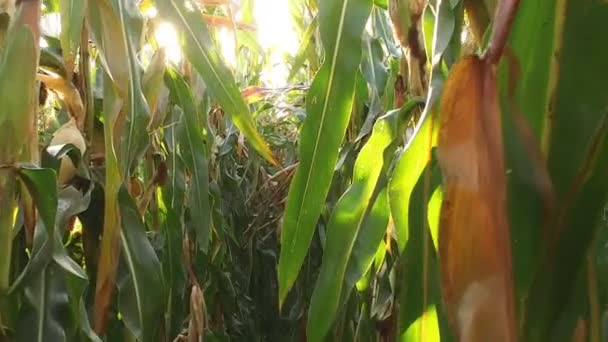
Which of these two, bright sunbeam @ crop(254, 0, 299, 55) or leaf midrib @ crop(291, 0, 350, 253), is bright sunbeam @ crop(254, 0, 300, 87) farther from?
leaf midrib @ crop(291, 0, 350, 253)

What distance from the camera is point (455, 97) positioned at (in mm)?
329

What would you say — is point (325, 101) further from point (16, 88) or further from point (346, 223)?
point (16, 88)

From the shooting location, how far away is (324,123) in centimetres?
50

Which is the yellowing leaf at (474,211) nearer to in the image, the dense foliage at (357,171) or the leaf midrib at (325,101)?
the dense foliage at (357,171)

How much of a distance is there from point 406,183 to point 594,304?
128 mm

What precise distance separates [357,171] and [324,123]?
2.3 inches

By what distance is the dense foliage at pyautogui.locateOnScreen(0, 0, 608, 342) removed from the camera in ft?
1.07

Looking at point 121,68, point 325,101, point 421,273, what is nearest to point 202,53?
point 121,68

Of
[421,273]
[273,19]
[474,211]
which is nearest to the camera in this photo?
[474,211]

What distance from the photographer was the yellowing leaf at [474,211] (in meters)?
0.29

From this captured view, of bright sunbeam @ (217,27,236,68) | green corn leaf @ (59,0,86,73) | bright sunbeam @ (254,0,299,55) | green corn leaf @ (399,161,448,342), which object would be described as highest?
bright sunbeam @ (254,0,299,55)

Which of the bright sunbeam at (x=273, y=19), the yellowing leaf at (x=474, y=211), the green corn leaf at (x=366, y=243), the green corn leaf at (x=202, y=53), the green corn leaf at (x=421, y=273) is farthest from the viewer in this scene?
the bright sunbeam at (x=273, y=19)

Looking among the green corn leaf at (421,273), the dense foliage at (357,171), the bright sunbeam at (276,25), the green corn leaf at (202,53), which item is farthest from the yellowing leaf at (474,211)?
the bright sunbeam at (276,25)

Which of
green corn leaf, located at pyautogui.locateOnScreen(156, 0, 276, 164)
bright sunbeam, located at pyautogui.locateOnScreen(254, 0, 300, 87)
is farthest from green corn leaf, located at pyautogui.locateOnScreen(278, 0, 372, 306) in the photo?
bright sunbeam, located at pyautogui.locateOnScreen(254, 0, 300, 87)
